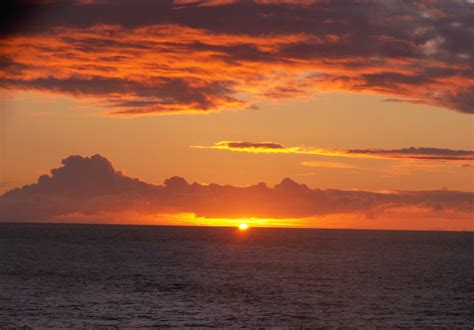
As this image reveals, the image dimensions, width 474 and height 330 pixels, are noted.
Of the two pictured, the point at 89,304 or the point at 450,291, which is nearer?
the point at 89,304

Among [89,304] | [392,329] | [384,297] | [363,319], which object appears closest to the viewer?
[392,329]

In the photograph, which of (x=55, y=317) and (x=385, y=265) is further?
(x=385, y=265)

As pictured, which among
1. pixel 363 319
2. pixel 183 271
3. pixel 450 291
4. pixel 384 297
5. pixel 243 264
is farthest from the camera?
pixel 243 264

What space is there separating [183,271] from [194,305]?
142 feet

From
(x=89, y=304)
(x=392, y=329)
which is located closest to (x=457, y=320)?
(x=392, y=329)

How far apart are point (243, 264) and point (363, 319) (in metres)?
68.1

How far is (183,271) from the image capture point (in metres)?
115

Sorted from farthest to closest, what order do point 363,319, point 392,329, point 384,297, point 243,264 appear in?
1. point 243,264
2. point 384,297
3. point 363,319
4. point 392,329

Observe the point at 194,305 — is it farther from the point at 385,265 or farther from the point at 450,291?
the point at 385,265

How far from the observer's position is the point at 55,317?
2454 inches

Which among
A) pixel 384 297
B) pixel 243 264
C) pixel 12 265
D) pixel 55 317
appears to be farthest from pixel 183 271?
pixel 55 317

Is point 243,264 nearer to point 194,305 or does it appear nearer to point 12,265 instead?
point 12,265

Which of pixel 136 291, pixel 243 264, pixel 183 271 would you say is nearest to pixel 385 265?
pixel 243 264

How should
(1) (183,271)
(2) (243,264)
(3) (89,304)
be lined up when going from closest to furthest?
(3) (89,304), (1) (183,271), (2) (243,264)
